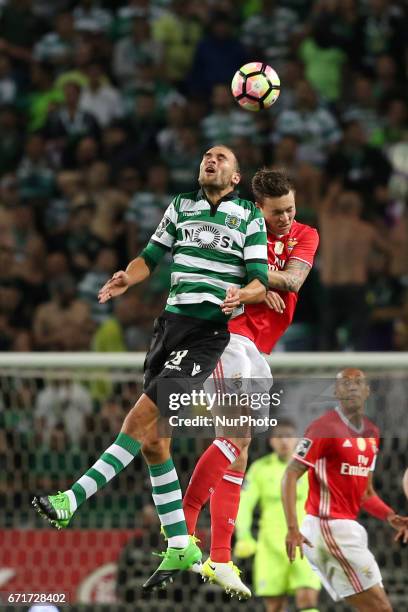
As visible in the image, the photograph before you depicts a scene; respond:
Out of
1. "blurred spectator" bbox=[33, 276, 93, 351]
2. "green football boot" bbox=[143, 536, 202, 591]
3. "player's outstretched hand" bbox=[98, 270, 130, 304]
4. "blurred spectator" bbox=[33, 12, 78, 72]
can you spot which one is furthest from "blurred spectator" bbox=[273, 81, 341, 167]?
"green football boot" bbox=[143, 536, 202, 591]

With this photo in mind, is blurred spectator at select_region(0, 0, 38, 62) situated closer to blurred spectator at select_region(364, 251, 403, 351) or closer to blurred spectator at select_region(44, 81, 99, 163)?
blurred spectator at select_region(44, 81, 99, 163)

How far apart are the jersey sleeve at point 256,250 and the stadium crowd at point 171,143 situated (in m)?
5.53

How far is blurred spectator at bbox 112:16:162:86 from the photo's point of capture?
15523mm

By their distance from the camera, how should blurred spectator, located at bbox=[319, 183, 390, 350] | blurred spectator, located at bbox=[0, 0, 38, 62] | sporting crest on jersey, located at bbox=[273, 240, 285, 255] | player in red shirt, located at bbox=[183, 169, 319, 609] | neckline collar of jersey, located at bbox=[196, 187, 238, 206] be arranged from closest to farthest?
neckline collar of jersey, located at bbox=[196, 187, 238, 206] → player in red shirt, located at bbox=[183, 169, 319, 609] → sporting crest on jersey, located at bbox=[273, 240, 285, 255] → blurred spectator, located at bbox=[319, 183, 390, 350] → blurred spectator, located at bbox=[0, 0, 38, 62]

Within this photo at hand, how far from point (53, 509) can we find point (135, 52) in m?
9.26

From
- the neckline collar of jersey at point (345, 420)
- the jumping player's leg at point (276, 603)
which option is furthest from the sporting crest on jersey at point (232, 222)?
the jumping player's leg at point (276, 603)

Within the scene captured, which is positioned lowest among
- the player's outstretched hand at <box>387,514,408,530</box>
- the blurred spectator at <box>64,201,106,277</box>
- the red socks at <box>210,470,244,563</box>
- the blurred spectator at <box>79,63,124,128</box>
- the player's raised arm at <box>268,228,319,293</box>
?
the player's outstretched hand at <box>387,514,408,530</box>

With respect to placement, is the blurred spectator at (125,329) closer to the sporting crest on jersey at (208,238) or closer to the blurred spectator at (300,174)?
the blurred spectator at (300,174)

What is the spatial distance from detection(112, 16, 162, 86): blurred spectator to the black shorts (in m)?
8.25

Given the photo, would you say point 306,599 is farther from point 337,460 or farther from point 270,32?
point 270,32

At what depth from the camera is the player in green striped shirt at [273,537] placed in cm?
1116

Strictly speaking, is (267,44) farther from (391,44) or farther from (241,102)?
(241,102)

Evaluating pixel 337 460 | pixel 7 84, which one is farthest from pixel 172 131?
pixel 337 460

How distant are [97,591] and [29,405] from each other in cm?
169
